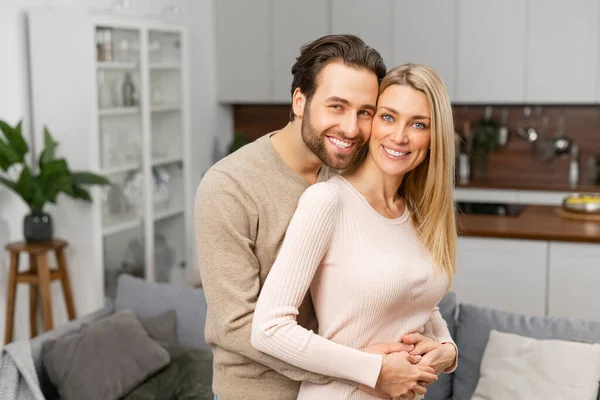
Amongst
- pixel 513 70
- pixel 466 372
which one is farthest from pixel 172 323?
pixel 513 70

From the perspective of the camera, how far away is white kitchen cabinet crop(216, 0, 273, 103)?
19.4 ft

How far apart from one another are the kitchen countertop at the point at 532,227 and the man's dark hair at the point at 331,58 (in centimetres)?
213

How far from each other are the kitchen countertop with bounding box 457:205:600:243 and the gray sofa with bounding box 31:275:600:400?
2.71 feet

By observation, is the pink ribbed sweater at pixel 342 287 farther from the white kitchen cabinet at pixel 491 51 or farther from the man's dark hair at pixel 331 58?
the white kitchen cabinet at pixel 491 51

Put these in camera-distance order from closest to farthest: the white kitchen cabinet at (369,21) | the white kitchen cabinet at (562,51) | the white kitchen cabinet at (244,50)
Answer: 1. the white kitchen cabinet at (562,51)
2. the white kitchen cabinet at (369,21)
3. the white kitchen cabinet at (244,50)

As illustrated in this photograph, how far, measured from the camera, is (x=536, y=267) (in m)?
3.86

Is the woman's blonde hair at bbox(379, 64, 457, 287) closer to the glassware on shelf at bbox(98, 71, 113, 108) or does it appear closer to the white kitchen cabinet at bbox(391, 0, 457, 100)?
the glassware on shelf at bbox(98, 71, 113, 108)

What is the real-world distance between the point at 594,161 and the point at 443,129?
4.12 m

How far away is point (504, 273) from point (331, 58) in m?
2.53

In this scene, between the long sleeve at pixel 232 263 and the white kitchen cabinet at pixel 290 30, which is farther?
the white kitchen cabinet at pixel 290 30

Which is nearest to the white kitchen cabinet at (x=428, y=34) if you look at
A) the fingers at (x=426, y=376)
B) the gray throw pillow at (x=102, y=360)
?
the gray throw pillow at (x=102, y=360)

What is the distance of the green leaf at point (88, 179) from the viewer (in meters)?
3.95

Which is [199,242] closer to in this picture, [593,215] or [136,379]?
[136,379]

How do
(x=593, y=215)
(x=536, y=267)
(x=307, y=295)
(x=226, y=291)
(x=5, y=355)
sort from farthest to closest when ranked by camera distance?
(x=593, y=215) < (x=536, y=267) < (x=5, y=355) < (x=307, y=295) < (x=226, y=291)
